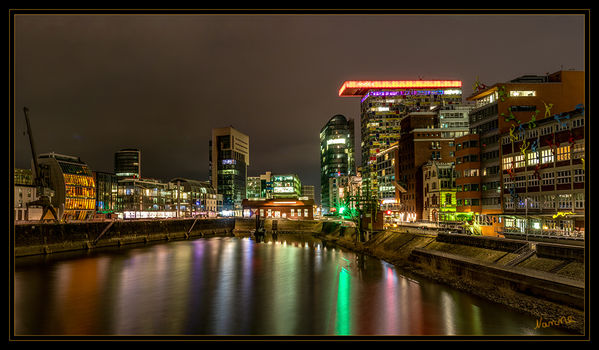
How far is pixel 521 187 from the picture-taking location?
6034 cm

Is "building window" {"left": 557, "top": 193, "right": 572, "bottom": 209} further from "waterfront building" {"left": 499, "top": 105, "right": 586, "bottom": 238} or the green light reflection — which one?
the green light reflection

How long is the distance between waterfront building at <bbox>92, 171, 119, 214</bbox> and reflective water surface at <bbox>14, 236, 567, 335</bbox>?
333ft

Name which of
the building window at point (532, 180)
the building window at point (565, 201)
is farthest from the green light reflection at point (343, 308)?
the building window at point (532, 180)

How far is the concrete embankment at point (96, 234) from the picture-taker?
69.8 metres

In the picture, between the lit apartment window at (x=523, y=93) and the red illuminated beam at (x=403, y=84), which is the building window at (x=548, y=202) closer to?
the lit apartment window at (x=523, y=93)

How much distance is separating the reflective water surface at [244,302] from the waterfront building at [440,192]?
116 feet

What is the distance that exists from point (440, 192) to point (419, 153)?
20957mm

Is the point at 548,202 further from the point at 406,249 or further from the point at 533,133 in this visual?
the point at 406,249

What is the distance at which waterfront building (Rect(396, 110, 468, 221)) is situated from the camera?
109 metres

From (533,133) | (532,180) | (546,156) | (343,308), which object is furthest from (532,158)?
(343,308)
